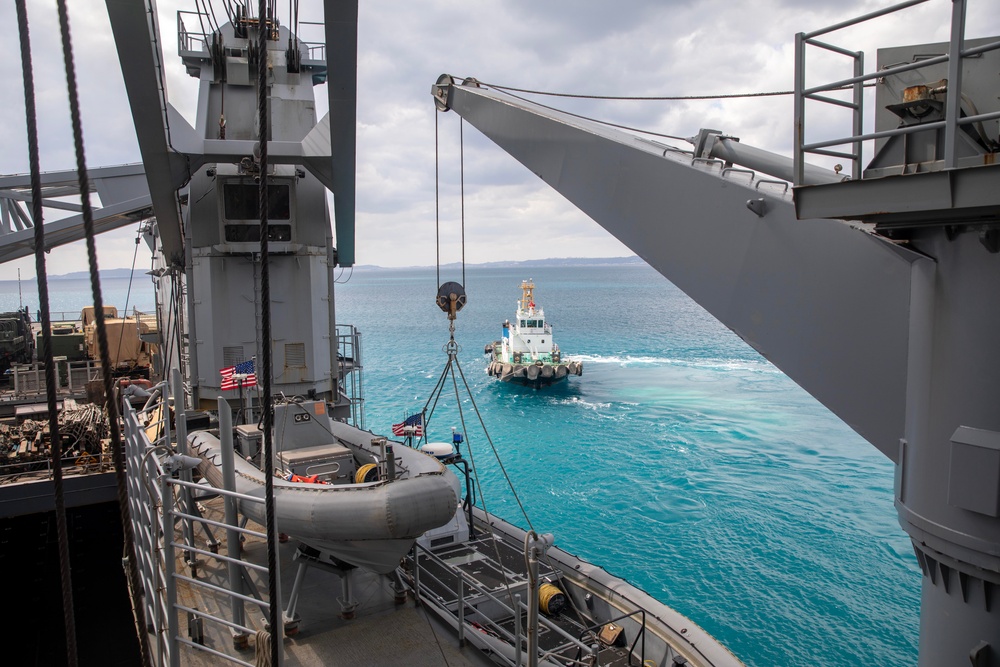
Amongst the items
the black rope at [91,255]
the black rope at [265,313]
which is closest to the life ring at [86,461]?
the black rope at [265,313]

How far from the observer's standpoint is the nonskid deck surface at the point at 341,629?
256 inches

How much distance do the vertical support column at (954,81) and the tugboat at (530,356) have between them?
38722 mm

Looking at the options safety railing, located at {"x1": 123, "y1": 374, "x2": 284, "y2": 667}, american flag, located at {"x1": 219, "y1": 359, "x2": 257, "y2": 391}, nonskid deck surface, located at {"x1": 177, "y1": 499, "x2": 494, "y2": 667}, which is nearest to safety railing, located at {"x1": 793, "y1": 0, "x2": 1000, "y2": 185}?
safety railing, located at {"x1": 123, "y1": 374, "x2": 284, "y2": 667}

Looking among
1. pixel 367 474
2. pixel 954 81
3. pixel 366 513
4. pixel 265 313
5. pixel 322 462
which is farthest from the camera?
pixel 322 462

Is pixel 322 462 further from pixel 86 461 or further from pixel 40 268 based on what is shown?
pixel 86 461

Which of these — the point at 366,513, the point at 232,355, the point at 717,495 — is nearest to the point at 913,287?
the point at 366,513

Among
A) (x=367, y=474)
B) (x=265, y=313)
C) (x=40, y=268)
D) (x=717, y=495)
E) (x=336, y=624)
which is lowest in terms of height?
(x=717, y=495)

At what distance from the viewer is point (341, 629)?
7.12 metres

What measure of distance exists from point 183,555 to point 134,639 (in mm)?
3528

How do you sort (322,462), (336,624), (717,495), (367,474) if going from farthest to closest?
(717,495) < (322,462) < (367,474) < (336,624)

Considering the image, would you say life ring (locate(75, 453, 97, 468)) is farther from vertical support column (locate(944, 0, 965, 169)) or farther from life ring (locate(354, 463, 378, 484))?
vertical support column (locate(944, 0, 965, 169))

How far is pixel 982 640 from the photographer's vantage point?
293 cm

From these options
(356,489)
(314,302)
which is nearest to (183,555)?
(356,489)

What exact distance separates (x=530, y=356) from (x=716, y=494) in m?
20.3
